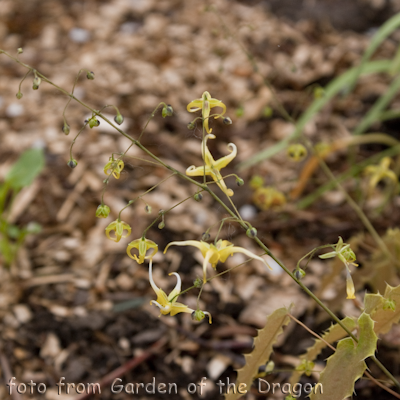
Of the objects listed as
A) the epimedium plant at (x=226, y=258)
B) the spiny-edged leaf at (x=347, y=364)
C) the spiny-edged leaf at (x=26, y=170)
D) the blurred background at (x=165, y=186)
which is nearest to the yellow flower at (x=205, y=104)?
the epimedium plant at (x=226, y=258)

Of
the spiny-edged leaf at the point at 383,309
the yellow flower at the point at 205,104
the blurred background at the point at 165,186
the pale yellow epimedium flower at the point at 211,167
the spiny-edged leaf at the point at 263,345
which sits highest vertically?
the yellow flower at the point at 205,104

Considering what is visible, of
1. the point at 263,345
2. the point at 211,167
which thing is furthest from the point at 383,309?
the point at 211,167

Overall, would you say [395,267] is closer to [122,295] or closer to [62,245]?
[122,295]

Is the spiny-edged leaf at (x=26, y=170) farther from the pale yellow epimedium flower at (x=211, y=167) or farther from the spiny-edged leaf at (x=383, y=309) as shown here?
the spiny-edged leaf at (x=383, y=309)

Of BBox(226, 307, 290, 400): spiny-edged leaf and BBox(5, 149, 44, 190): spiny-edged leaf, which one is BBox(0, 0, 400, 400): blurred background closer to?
BBox(5, 149, 44, 190): spiny-edged leaf

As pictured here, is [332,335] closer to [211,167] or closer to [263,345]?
[263,345]

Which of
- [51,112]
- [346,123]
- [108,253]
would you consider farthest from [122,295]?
[346,123]
